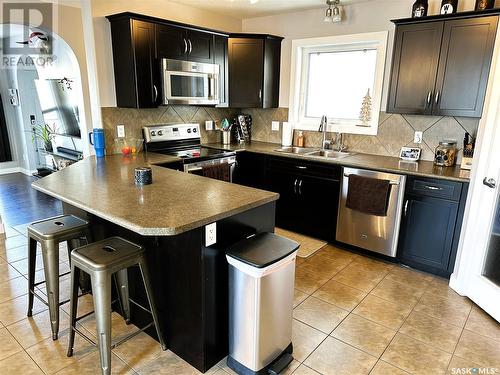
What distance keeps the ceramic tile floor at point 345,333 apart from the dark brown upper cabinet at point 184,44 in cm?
230

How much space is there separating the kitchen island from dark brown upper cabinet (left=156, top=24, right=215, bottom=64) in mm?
1764

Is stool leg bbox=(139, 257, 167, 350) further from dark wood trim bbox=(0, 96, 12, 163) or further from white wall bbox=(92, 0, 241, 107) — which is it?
dark wood trim bbox=(0, 96, 12, 163)

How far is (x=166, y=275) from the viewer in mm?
1977

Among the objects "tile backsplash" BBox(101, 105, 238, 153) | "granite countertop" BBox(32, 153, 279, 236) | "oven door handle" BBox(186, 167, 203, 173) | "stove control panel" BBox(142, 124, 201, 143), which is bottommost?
"oven door handle" BBox(186, 167, 203, 173)

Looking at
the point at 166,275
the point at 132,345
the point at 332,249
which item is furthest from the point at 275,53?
the point at 132,345

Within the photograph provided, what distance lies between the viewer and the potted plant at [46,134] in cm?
577

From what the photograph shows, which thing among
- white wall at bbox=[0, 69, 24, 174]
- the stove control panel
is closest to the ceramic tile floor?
the stove control panel

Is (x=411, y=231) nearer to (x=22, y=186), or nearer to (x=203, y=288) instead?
(x=203, y=288)

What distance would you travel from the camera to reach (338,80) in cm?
404

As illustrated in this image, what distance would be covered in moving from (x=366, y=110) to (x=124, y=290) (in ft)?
9.99

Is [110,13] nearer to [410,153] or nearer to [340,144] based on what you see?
[340,144]

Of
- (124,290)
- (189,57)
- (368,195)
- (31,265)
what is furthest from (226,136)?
(31,265)

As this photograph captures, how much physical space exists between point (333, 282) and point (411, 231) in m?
0.86

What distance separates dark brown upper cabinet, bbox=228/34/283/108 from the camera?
4.09 m
